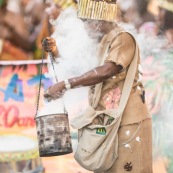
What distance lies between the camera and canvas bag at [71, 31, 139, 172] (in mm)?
3738

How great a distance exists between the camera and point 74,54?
4684 mm

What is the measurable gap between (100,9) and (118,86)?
20.4 inches

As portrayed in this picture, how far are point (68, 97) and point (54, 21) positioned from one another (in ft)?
2.15

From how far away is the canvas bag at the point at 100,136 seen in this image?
374 cm

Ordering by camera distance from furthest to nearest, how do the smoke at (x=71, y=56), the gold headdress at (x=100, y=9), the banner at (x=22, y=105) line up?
the banner at (x=22, y=105)
the smoke at (x=71, y=56)
the gold headdress at (x=100, y=9)

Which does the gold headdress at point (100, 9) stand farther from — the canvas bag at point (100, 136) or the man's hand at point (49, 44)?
the man's hand at point (49, 44)

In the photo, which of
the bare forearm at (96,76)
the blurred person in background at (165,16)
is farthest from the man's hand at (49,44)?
the blurred person in background at (165,16)

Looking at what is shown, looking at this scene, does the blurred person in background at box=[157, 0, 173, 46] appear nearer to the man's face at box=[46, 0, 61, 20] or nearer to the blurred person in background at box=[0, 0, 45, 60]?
the man's face at box=[46, 0, 61, 20]

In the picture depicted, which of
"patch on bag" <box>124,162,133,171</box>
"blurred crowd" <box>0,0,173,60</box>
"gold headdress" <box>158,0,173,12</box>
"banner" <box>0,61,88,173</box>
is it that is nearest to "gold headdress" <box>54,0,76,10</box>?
"blurred crowd" <box>0,0,173,60</box>

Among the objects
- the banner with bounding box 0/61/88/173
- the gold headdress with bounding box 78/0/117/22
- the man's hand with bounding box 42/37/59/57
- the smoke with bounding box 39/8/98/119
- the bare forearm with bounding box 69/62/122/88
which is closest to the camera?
the bare forearm with bounding box 69/62/122/88

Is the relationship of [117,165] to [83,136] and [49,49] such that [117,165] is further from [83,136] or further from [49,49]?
[49,49]

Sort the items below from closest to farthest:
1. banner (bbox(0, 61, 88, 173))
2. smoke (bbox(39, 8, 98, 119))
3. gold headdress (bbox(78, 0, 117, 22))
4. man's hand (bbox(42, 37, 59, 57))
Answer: gold headdress (bbox(78, 0, 117, 22)) → man's hand (bbox(42, 37, 59, 57)) → smoke (bbox(39, 8, 98, 119)) → banner (bbox(0, 61, 88, 173))

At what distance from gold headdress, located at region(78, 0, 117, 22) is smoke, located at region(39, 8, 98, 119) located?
0.54 m

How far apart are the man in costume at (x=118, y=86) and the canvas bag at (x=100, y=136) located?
1.6 inches
